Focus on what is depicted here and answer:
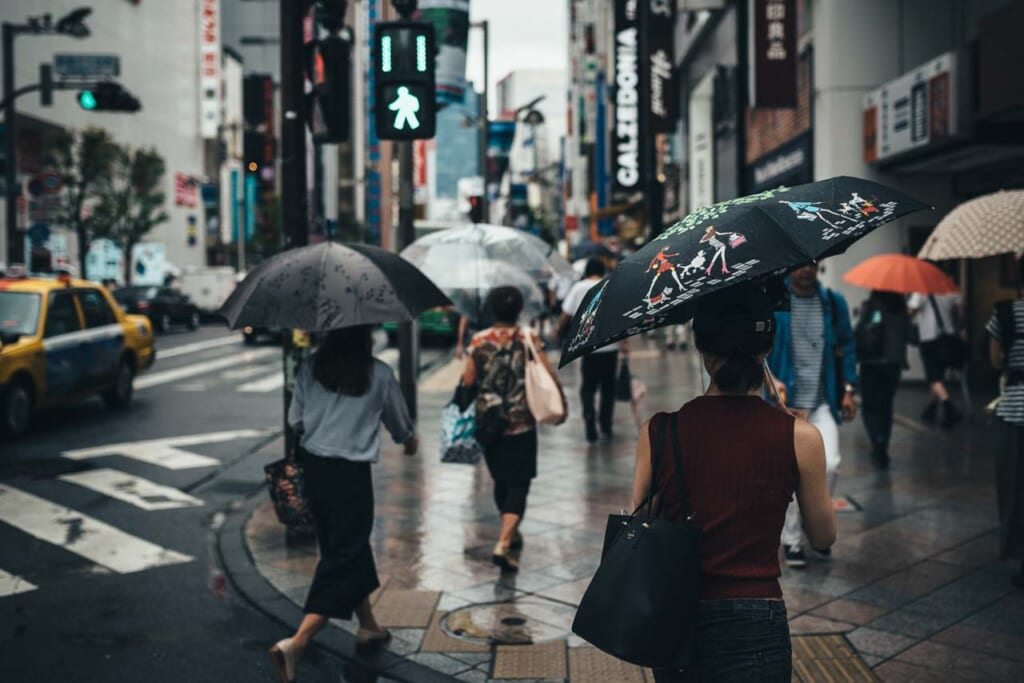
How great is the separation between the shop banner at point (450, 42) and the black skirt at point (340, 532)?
13471mm

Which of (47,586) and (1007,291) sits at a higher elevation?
(1007,291)

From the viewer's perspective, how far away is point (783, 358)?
271 inches

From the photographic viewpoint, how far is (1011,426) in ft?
19.6

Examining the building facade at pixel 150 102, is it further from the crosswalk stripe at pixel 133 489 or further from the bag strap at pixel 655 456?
the bag strap at pixel 655 456

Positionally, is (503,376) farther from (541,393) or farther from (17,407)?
(17,407)

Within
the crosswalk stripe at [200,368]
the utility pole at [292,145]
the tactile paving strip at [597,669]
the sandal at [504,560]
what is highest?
the utility pole at [292,145]

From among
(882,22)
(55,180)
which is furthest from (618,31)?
(55,180)

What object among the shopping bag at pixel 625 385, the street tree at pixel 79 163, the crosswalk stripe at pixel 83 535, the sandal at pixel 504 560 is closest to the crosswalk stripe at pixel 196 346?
the street tree at pixel 79 163

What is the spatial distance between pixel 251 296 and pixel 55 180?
2469cm

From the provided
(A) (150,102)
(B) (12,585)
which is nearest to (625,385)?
(B) (12,585)

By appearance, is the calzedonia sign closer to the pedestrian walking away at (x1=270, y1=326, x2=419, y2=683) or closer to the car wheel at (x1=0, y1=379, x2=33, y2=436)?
the car wheel at (x1=0, y1=379, x2=33, y2=436)

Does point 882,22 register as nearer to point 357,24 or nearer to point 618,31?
point 618,31

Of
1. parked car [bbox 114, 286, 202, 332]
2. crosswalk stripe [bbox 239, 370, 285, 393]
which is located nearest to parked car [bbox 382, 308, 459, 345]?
crosswalk stripe [bbox 239, 370, 285, 393]

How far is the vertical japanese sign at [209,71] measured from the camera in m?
71.6
